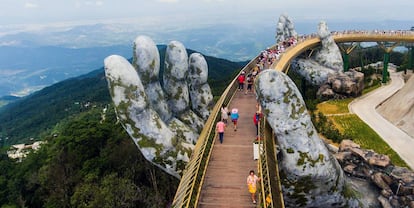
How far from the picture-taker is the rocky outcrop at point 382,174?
22.9 meters

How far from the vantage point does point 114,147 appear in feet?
110

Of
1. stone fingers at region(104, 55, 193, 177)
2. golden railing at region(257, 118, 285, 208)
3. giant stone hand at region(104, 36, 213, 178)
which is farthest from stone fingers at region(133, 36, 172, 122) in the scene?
golden railing at region(257, 118, 285, 208)

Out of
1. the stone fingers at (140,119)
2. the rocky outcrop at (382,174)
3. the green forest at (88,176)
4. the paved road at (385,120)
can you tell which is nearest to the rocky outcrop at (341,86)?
the paved road at (385,120)

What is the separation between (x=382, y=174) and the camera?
24344 mm

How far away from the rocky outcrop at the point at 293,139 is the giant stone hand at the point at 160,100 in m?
5.84

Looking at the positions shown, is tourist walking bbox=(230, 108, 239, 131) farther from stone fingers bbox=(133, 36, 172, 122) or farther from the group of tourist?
stone fingers bbox=(133, 36, 172, 122)

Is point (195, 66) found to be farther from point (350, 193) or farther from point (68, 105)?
point (68, 105)

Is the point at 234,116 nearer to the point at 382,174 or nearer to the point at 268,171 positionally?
the point at 268,171

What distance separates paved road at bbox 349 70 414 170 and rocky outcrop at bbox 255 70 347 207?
43.4 feet

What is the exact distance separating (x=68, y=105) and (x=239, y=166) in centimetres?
11739

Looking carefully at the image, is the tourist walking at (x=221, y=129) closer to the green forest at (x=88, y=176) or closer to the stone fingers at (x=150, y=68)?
the stone fingers at (x=150, y=68)

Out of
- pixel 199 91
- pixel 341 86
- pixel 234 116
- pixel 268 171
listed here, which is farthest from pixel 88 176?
pixel 341 86

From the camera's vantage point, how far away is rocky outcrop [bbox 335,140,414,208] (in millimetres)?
22906

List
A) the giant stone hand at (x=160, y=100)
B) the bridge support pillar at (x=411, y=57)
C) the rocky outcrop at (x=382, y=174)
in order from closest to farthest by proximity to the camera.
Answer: the giant stone hand at (x=160, y=100) < the rocky outcrop at (x=382, y=174) < the bridge support pillar at (x=411, y=57)
